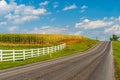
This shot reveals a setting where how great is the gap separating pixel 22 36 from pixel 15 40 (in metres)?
5.94

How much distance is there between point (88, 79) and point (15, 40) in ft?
268

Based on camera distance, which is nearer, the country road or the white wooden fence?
the country road

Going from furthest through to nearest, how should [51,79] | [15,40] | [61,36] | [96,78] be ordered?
1. [61,36]
2. [15,40]
3. [96,78]
4. [51,79]

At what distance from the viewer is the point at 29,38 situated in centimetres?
9706

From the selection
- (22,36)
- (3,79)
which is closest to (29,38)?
(22,36)

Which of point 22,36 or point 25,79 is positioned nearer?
point 25,79

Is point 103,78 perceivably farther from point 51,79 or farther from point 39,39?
point 39,39

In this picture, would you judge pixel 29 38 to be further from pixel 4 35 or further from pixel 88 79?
pixel 88 79

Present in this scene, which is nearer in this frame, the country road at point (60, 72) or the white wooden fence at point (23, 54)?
A: the country road at point (60, 72)

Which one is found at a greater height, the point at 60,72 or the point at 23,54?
the point at 60,72

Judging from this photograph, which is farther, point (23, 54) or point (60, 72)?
point (23, 54)

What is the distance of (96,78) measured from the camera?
14672 millimetres

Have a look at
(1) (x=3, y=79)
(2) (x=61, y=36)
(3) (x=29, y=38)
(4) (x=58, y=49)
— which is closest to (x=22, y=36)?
(3) (x=29, y=38)

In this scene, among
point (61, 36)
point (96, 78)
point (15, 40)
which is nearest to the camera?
point (96, 78)
